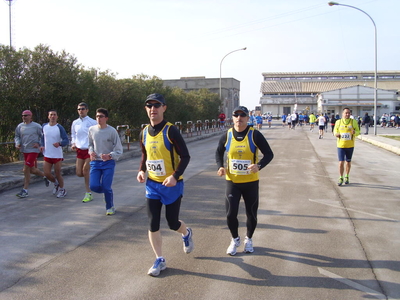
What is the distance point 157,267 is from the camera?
457cm

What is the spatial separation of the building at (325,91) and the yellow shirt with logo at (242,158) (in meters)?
75.1

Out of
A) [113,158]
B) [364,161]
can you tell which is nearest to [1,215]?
[113,158]

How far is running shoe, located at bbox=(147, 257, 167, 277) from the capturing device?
4527mm

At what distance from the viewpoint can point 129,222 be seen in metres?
6.76

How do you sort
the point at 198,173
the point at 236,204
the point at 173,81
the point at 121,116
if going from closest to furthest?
the point at 236,204 → the point at 198,173 → the point at 121,116 → the point at 173,81

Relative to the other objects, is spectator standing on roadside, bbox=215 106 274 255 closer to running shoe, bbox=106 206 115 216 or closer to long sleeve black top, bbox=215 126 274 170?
long sleeve black top, bbox=215 126 274 170

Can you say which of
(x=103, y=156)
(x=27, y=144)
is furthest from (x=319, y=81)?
(x=103, y=156)

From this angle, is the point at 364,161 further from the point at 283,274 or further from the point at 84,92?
the point at 283,274

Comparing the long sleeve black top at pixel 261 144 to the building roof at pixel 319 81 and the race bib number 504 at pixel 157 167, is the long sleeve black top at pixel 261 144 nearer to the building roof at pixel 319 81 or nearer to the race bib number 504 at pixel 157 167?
the race bib number 504 at pixel 157 167

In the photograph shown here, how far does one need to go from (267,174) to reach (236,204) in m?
7.16

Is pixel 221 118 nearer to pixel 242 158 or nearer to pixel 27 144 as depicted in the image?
pixel 27 144

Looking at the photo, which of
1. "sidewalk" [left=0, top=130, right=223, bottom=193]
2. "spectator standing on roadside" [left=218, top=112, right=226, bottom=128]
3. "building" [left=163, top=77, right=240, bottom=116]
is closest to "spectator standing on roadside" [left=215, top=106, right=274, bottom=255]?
"sidewalk" [left=0, top=130, right=223, bottom=193]

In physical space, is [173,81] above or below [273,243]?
above

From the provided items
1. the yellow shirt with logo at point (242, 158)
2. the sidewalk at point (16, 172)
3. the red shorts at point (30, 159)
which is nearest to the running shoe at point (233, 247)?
the yellow shirt with logo at point (242, 158)
